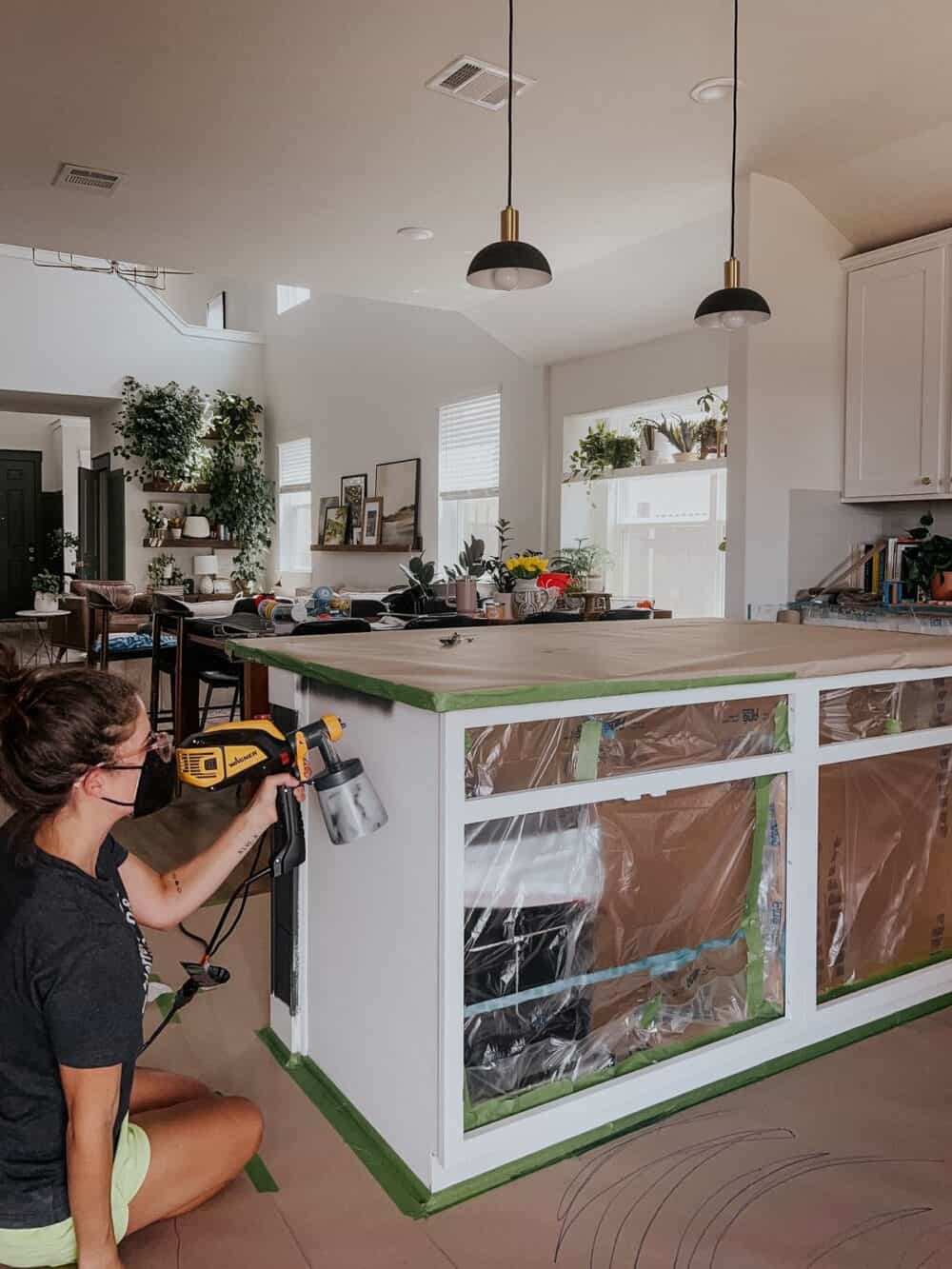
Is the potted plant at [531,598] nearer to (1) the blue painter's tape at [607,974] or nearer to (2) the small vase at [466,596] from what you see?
(2) the small vase at [466,596]

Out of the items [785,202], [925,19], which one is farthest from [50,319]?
[925,19]

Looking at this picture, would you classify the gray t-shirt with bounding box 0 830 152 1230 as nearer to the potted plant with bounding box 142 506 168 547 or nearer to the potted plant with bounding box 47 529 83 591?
the potted plant with bounding box 142 506 168 547

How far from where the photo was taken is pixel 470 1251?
156 centimetres

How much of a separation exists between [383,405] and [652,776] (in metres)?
7.47

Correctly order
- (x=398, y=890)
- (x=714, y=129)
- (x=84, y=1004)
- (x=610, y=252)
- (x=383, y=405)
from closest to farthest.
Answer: (x=84, y=1004) < (x=398, y=890) < (x=714, y=129) < (x=610, y=252) < (x=383, y=405)

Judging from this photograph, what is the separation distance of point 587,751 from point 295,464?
9.48m

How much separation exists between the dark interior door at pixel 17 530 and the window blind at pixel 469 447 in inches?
319

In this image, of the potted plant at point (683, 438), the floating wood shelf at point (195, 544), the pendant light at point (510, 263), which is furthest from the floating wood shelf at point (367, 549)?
A: the pendant light at point (510, 263)

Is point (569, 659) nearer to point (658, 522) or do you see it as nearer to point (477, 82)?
point (477, 82)

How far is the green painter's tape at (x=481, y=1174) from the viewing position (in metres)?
1.69

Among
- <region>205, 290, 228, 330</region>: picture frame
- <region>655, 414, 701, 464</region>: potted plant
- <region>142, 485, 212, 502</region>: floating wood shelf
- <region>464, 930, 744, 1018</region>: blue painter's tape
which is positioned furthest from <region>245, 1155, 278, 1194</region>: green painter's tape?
<region>205, 290, 228, 330</region>: picture frame

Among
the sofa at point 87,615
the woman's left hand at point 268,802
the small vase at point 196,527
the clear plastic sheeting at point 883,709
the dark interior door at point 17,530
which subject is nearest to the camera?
the woman's left hand at point 268,802

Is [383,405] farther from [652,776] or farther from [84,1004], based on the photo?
[84,1004]

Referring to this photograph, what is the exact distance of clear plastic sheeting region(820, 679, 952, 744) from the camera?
2.28 metres
